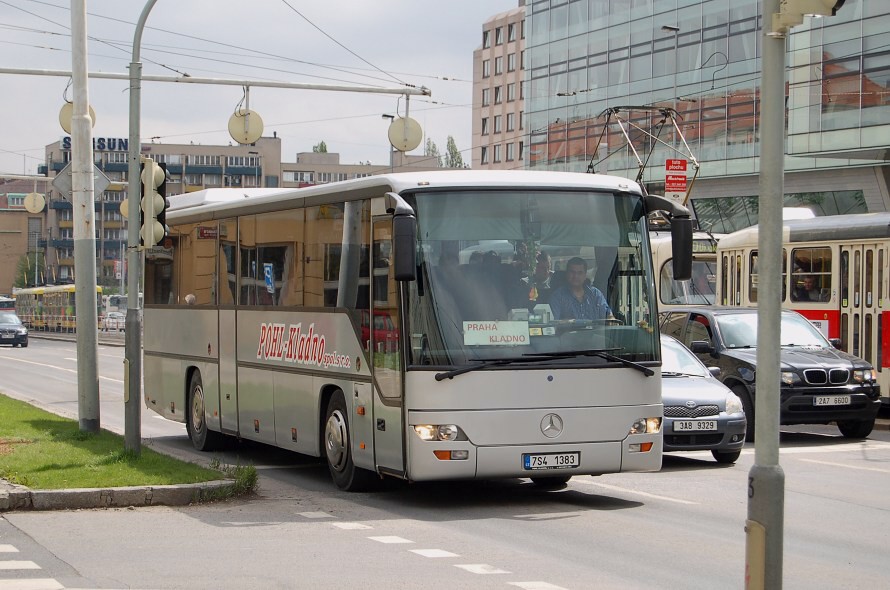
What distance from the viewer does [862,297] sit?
2241 cm

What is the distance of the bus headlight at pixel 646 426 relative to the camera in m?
12.2

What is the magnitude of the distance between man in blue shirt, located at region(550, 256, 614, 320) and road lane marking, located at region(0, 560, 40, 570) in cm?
488

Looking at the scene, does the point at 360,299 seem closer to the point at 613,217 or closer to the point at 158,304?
the point at 613,217

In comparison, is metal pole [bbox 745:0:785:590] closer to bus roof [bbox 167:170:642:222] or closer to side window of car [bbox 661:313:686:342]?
bus roof [bbox 167:170:642:222]

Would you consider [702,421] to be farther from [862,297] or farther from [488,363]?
[862,297]

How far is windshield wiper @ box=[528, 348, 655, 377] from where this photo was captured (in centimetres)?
1195

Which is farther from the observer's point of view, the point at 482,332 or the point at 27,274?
the point at 27,274

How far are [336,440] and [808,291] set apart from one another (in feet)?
40.7

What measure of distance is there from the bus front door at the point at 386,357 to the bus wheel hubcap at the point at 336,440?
935 mm

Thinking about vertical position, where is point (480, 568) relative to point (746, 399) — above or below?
below

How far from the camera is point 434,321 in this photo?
38.7 ft

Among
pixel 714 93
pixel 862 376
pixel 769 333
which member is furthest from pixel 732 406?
pixel 714 93

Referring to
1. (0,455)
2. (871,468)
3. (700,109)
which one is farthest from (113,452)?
(700,109)

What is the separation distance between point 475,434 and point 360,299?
183 cm
